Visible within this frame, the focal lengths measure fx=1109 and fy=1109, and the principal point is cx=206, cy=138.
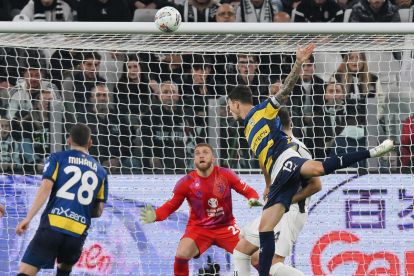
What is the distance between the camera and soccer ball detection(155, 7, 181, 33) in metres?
10.4

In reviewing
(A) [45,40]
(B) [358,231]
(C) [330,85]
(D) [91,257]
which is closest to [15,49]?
(A) [45,40]

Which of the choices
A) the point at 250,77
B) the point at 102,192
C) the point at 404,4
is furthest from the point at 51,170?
the point at 404,4

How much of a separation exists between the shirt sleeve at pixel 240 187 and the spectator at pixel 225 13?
2.54 m

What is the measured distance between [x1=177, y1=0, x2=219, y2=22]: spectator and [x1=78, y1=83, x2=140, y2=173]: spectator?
6.80 feet

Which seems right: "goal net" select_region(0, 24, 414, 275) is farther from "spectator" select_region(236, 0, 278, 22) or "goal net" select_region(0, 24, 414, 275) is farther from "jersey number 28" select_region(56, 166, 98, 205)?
"jersey number 28" select_region(56, 166, 98, 205)

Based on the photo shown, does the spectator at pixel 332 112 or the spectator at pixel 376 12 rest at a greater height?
the spectator at pixel 376 12

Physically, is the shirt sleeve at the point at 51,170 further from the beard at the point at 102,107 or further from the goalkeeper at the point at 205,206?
the beard at the point at 102,107

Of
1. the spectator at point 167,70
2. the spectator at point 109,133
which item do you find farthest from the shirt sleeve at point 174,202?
the spectator at point 167,70

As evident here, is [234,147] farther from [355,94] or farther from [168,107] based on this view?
[355,94]

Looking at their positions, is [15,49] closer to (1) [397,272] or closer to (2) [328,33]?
(2) [328,33]

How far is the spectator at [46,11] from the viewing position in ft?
46.3

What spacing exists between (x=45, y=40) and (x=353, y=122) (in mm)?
3476

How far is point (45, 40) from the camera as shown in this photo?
11.8 meters

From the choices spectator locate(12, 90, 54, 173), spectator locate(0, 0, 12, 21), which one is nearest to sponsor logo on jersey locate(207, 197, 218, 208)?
spectator locate(12, 90, 54, 173)
